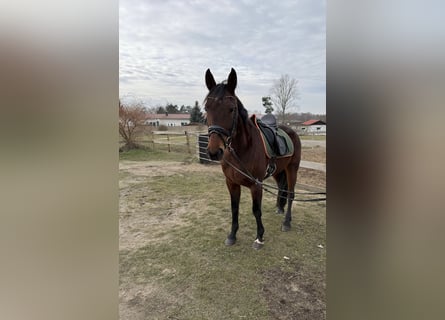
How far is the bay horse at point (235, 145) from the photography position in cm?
180

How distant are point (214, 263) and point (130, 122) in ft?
20.4

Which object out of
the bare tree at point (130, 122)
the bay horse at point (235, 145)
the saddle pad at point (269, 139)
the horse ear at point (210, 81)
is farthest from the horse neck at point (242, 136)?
the bare tree at point (130, 122)

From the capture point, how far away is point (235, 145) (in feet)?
6.89

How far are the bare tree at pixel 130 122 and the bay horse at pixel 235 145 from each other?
5.36m

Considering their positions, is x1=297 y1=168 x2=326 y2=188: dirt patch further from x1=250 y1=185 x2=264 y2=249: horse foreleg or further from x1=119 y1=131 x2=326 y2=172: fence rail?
x1=119 y1=131 x2=326 y2=172: fence rail

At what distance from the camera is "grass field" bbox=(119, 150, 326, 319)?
1487 millimetres

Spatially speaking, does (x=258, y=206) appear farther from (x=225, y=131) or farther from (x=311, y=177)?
(x=311, y=177)

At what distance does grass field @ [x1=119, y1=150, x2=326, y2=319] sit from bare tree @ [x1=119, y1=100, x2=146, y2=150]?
3.74m
